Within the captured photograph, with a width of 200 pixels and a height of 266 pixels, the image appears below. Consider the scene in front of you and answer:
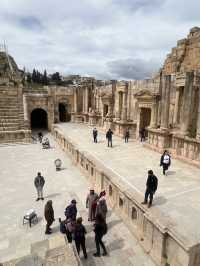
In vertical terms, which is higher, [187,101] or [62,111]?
[187,101]

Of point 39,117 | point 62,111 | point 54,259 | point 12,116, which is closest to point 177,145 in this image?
point 54,259

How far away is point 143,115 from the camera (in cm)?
1573

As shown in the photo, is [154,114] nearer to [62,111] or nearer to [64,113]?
[64,113]

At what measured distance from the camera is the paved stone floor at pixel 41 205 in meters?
6.12

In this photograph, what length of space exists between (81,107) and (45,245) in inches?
883

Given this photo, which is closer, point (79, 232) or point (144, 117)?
point (79, 232)

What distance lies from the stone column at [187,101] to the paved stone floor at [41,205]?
6252mm

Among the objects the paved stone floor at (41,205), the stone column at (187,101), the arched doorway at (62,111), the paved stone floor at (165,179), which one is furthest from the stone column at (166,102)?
the arched doorway at (62,111)

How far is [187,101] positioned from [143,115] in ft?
17.5

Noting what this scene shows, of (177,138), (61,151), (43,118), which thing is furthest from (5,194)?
(43,118)

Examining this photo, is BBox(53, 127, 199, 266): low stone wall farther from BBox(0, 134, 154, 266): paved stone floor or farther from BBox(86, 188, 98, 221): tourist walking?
BBox(86, 188, 98, 221): tourist walking

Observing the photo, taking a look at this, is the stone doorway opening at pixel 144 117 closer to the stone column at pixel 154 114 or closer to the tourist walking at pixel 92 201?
the stone column at pixel 154 114

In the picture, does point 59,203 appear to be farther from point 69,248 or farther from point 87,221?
point 69,248

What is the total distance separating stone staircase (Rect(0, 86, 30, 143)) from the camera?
766 inches
